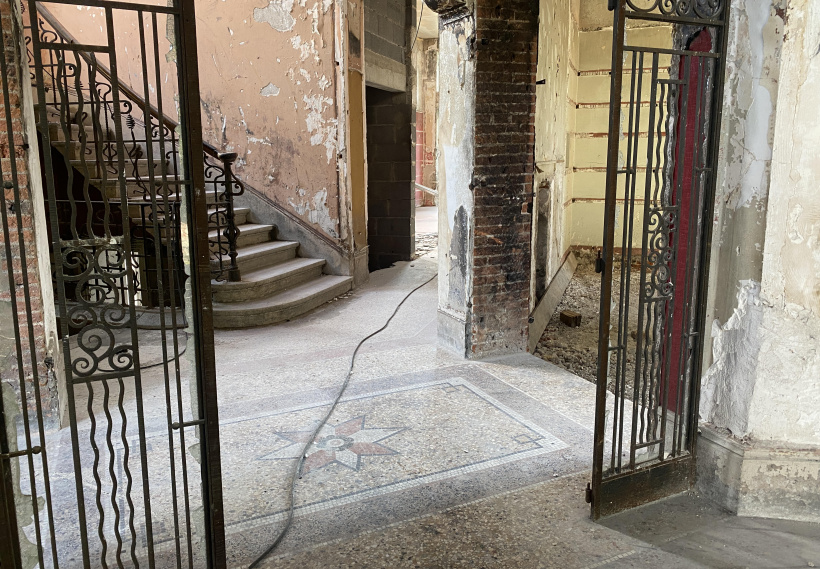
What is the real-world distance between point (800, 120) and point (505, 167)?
2427mm

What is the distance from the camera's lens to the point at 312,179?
743cm

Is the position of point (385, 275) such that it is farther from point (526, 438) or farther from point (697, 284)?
point (697, 284)

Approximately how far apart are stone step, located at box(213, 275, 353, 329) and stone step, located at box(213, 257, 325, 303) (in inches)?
2.4

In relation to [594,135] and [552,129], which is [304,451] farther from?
[594,135]

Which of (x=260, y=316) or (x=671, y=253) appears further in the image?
(x=260, y=316)

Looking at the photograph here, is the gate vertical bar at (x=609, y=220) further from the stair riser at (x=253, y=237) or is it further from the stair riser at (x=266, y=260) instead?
the stair riser at (x=253, y=237)

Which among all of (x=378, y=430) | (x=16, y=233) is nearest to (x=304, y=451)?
(x=378, y=430)

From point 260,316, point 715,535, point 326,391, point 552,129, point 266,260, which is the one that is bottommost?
point 715,535

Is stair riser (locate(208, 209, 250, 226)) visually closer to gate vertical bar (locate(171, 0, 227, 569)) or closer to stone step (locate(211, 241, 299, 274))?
stone step (locate(211, 241, 299, 274))

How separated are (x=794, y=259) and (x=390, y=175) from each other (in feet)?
21.9

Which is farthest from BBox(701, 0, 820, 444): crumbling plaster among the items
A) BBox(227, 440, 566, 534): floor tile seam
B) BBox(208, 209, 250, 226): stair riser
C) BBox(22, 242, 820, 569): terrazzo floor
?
BBox(208, 209, 250, 226): stair riser

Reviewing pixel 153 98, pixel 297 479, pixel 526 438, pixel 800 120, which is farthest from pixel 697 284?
pixel 153 98

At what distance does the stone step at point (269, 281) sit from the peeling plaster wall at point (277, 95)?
0.51 m

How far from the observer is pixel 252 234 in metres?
7.29
